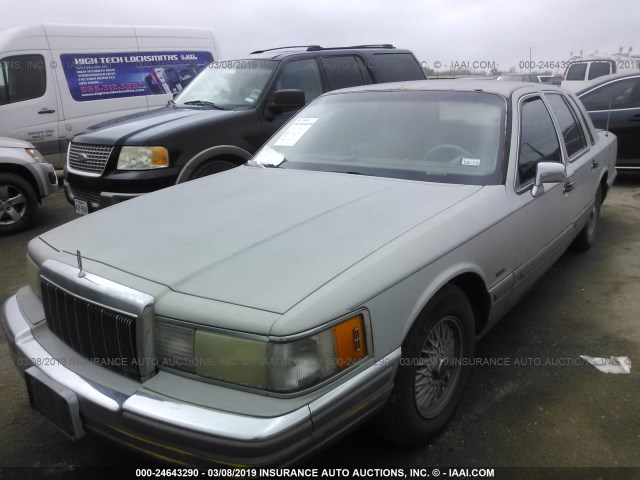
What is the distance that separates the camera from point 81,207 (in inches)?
210

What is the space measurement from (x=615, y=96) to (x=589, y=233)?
3648mm

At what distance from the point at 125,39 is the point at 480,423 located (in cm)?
855

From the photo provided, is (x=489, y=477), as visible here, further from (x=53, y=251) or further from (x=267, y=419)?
(x=53, y=251)

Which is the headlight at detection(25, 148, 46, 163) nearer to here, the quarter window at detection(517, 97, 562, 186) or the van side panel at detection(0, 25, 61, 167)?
the van side panel at detection(0, 25, 61, 167)

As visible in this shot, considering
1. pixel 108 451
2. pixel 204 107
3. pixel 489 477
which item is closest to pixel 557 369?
pixel 489 477

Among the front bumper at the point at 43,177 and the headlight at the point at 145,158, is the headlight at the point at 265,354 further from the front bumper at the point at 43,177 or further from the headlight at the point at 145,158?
the front bumper at the point at 43,177

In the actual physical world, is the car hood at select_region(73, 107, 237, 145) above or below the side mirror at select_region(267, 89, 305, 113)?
below

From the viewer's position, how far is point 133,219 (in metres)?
2.64

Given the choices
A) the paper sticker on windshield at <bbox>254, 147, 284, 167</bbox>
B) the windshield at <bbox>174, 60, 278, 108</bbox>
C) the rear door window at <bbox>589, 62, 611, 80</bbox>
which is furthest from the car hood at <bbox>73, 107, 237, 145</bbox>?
the rear door window at <bbox>589, 62, 611, 80</bbox>

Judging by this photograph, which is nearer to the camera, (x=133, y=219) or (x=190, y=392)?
(x=190, y=392)

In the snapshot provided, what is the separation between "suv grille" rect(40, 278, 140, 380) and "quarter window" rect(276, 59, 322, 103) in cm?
410

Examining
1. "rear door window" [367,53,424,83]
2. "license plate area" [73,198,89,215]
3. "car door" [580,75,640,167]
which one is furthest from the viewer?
"car door" [580,75,640,167]

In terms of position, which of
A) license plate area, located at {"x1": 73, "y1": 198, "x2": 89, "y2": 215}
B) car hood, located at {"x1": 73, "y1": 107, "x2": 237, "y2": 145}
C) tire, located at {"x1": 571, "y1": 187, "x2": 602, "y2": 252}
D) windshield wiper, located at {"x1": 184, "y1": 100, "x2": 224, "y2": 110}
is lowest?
tire, located at {"x1": 571, "y1": 187, "x2": 602, "y2": 252}

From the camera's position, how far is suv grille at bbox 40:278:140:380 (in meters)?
1.90
